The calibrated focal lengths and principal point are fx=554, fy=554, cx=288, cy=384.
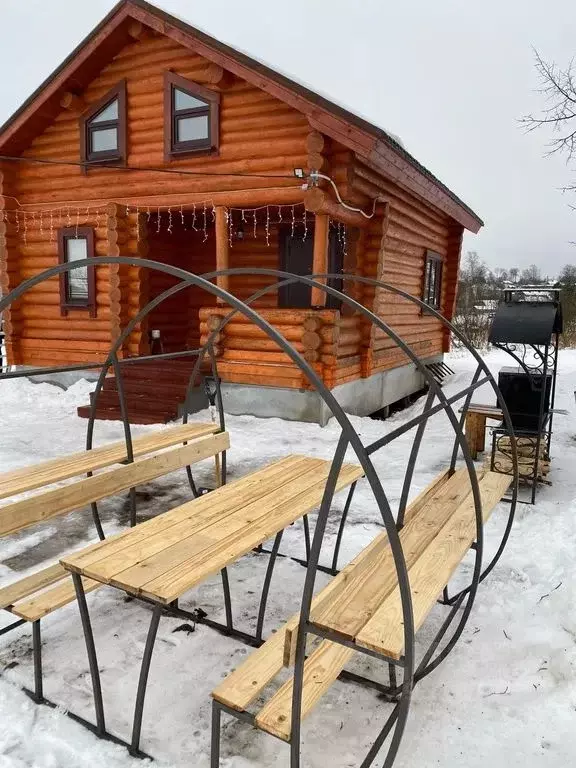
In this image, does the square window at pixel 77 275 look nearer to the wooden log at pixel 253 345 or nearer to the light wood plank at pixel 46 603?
the wooden log at pixel 253 345

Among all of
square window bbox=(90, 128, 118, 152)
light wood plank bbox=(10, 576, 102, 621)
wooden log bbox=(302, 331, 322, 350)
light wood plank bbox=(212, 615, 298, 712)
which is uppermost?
square window bbox=(90, 128, 118, 152)

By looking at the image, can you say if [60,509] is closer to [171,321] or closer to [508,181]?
[171,321]

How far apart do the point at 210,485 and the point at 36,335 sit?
272 inches

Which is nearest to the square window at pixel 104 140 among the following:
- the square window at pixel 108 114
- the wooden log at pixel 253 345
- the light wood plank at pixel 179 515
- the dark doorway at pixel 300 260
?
the square window at pixel 108 114

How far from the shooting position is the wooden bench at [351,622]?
2.02m

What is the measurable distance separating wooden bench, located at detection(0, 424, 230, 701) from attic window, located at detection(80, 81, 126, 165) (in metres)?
6.59

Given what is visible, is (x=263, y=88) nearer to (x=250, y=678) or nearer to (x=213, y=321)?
(x=213, y=321)

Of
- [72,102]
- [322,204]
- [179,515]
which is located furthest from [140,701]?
[72,102]

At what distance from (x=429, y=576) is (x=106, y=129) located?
385 inches

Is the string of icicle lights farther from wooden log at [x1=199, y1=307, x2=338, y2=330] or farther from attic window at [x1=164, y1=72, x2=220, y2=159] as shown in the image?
wooden log at [x1=199, y1=307, x2=338, y2=330]

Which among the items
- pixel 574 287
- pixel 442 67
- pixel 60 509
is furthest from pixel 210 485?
pixel 442 67

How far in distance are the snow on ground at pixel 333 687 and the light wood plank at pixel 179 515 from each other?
66 cm

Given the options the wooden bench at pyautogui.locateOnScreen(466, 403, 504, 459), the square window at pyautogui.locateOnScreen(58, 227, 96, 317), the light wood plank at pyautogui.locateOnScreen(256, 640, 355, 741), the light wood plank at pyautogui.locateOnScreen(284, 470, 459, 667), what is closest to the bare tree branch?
the wooden bench at pyautogui.locateOnScreen(466, 403, 504, 459)

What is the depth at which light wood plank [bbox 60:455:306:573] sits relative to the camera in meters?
2.52
